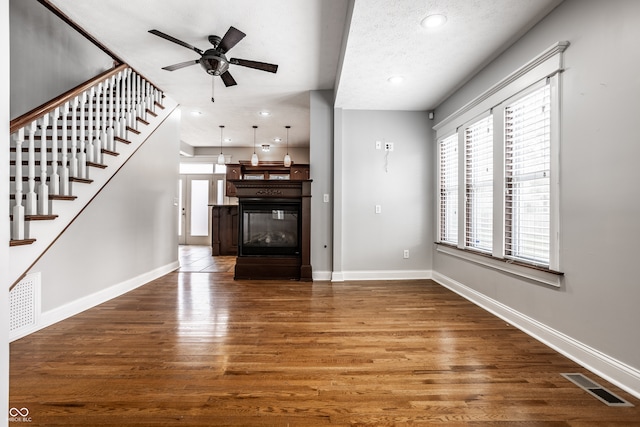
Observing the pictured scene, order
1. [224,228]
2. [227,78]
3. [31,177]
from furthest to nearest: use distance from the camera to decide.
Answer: [224,228] < [227,78] < [31,177]

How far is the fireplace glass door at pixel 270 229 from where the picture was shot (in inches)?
170

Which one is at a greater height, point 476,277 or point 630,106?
point 630,106

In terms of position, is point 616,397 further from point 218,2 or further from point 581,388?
point 218,2

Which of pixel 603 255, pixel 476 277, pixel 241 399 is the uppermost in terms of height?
pixel 603 255

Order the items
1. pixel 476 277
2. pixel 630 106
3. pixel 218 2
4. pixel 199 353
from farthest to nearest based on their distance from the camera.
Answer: pixel 476 277
pixel 218 2
pixel 199 353
pixel 630 106

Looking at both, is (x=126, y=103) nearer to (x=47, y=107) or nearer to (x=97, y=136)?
(x=97, y=136)

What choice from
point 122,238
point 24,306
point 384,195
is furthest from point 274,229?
point 24,306

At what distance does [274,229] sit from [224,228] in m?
2.70

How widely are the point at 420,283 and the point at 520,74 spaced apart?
8.56 feet

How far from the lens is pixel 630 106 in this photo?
1.61 metres

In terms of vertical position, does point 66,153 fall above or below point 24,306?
above

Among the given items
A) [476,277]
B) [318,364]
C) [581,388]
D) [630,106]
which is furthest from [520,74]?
[318,364]

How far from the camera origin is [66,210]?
8.01ft

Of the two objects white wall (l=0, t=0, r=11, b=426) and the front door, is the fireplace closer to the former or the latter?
white wall (l=0, t=0, r=11, b=426)
